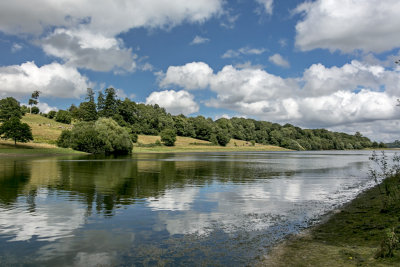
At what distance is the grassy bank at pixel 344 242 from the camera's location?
10.5 m

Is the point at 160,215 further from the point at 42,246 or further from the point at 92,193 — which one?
the point at 92,193

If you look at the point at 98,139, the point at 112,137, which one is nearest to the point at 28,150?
the point at 98,139

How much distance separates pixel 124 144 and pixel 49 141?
35410 millimetres

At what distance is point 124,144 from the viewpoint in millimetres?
114750

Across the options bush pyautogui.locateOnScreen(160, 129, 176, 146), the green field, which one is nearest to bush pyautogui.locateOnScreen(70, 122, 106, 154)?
the green field

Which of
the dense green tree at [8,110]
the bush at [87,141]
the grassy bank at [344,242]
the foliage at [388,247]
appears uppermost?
the dense green tree at [8,110]

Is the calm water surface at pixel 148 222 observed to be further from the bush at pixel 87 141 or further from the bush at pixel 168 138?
the bush at pixel 168 138

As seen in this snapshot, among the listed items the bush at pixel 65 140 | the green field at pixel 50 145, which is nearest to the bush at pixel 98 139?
the bush at pixel 65 140

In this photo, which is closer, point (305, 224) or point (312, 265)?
point (312, 265)

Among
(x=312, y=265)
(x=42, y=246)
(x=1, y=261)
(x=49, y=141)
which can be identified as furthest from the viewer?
(x=49, y=141)

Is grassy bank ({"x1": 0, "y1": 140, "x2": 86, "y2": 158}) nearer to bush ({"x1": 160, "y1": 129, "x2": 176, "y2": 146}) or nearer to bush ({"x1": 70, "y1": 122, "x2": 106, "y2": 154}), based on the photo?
bush ({"x1": 70, "y1": 122, "x2": 106, "y2": 154})

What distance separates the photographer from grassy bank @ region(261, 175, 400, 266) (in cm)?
1048

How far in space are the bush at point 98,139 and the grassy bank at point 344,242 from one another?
101611 millimetres

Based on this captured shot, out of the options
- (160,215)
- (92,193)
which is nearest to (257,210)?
(160,215)
